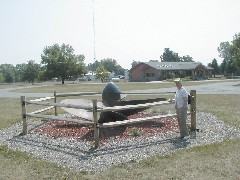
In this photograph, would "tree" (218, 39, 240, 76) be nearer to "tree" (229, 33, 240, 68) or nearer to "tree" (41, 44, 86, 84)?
"tree" (229, 33, 240, 68)

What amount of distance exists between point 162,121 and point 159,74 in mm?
64487

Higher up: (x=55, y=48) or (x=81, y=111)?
(x=55, y=48)

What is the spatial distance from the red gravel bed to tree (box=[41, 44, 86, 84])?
7014 cm

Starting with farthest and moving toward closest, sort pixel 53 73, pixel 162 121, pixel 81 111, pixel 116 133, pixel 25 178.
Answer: pixel 53 73 → pixel 162 121 → pixel 81 111 → pixel 116 133 → pixel 25 178

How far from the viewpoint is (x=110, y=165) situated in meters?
6.74

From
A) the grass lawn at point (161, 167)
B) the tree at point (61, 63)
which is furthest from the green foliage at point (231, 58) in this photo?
the grass lawn at point (161, 167)

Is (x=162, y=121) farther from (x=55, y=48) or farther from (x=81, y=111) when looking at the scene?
(x=55, y=48)

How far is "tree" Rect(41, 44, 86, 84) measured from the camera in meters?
80.9

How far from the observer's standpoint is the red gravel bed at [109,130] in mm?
9680

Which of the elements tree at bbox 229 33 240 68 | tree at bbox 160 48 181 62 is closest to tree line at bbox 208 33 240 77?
tree at bbox 229 33 240 68

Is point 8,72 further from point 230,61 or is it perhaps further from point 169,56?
point 230,61

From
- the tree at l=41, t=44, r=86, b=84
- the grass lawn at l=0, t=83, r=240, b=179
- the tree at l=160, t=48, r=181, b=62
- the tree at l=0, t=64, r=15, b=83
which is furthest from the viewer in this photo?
the tree at l=0, t=64, r=15, b=83

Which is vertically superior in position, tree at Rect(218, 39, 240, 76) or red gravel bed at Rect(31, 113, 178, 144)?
tree at Rect(218, 39, 240, 76)

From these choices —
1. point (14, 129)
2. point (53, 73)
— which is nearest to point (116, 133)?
point (14, 129)
